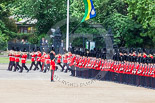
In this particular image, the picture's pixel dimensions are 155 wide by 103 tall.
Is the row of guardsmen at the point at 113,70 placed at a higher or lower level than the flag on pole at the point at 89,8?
lower

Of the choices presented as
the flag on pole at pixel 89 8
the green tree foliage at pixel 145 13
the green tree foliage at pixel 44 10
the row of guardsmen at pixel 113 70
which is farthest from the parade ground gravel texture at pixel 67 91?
the green tree foliage at pixel 44 10

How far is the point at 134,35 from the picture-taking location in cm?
4806

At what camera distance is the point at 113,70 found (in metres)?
27.2

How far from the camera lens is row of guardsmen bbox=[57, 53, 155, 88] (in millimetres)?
24609

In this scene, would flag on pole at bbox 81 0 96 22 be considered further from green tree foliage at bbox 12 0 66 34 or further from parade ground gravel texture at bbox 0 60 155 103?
parade ground gravel texture at bbox 0 60 155 103

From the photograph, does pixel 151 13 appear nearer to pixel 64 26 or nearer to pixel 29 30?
pixel 64 26

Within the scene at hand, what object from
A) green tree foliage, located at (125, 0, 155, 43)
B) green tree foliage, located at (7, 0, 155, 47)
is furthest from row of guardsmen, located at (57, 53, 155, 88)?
green tree foliage, located at (7, 0, 155, 47)

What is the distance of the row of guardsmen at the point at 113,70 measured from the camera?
24609 mm

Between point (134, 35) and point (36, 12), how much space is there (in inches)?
377

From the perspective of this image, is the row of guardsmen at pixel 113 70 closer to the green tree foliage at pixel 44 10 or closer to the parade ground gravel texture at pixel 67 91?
the parade ground gravel texture at pixel 67 91

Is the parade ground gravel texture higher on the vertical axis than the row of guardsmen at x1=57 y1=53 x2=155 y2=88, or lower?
lower

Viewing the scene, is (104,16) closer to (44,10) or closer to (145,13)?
(44,10)

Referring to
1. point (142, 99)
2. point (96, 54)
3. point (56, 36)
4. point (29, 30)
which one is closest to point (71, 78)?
point (96, 54)

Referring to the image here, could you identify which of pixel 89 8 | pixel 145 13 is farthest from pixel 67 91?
pixel 145 13
